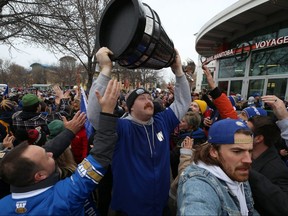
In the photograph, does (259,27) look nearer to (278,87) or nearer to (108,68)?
(278,87)

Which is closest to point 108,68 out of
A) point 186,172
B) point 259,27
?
point 186,172

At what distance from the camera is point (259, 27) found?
11.1 m

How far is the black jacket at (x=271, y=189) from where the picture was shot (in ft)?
4.74

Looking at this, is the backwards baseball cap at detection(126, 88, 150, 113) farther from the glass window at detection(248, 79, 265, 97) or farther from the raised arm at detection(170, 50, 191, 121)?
the glass window at detection(248, 79, 265, 97)

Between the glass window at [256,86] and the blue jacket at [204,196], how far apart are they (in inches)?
429

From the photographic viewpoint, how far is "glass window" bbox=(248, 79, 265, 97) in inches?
424

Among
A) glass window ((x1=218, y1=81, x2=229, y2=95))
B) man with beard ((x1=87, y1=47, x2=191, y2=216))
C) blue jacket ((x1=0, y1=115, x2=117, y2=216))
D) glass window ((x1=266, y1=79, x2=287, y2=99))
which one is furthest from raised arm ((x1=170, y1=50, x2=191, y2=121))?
glass window ((x1=218, y1=81, x2=229, y2=95))

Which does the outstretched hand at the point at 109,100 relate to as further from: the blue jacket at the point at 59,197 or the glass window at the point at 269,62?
the glass window at the point at 269,62

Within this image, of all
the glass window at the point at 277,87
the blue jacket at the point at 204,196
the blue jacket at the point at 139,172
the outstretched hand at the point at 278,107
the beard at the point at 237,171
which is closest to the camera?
the blue jacket at the point at 204,196

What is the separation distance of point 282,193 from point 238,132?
55cm

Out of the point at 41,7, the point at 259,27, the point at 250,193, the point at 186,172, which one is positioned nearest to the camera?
the point at 186,172

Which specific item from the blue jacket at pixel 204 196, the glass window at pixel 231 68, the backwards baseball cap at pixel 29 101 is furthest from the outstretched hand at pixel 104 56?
the glass window at pixel 231 68

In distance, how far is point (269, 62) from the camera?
1045 cm

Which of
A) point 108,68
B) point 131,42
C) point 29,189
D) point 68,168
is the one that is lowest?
point 68,168
